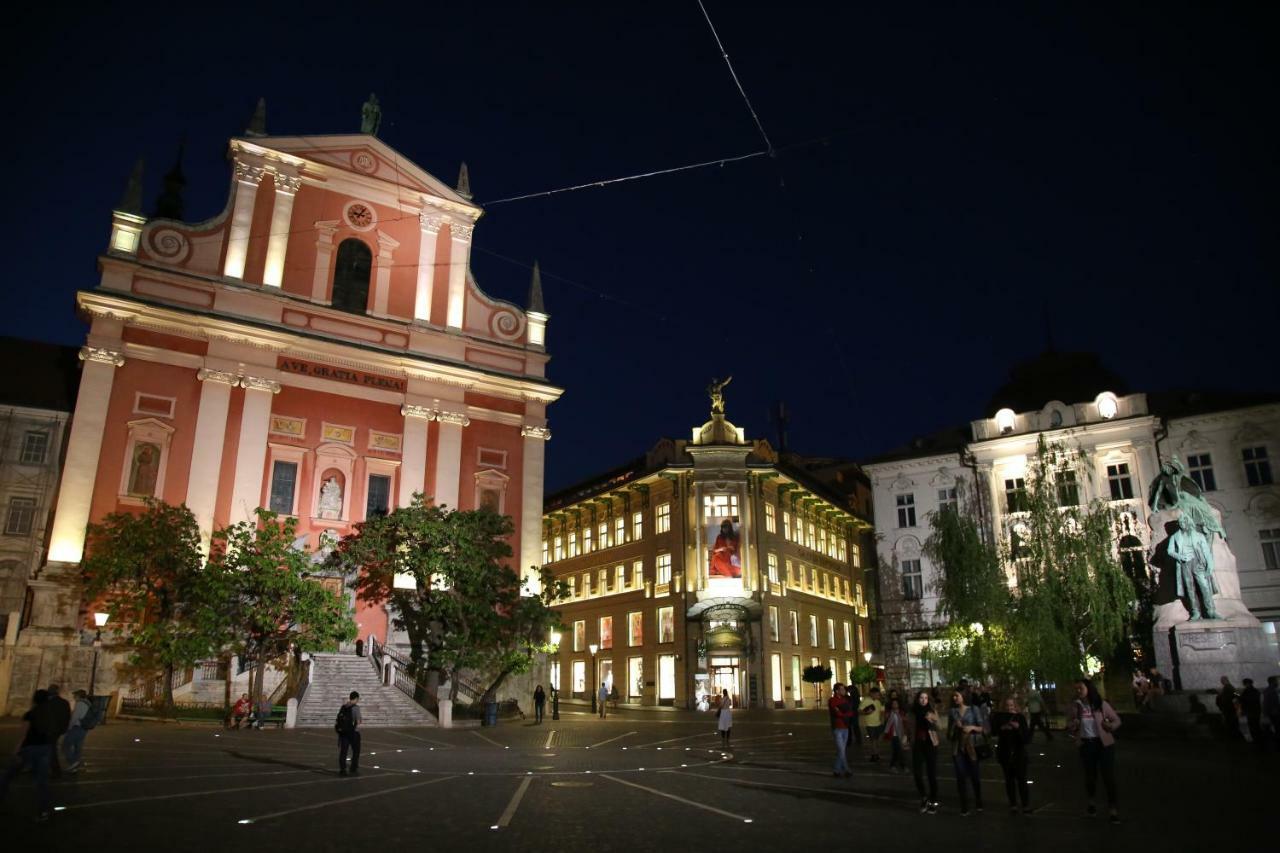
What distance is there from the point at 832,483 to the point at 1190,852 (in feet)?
189

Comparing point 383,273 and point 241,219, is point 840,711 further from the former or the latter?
point 241,219

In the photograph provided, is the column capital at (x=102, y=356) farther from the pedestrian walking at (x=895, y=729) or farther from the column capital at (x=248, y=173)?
the pedestrian walking at (x=895, y=729)

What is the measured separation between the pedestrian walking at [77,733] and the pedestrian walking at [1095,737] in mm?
14341

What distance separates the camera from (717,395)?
1973 inches

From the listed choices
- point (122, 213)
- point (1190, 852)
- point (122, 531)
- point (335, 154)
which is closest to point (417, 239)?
point (335, 154)

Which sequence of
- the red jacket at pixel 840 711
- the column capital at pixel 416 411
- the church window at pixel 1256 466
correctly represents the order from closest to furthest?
the red jacket at pixel 840 711
the column capital at pixel 416 411
the church window at pixel 1256 466

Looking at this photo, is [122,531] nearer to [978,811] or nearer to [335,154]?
[335,154]

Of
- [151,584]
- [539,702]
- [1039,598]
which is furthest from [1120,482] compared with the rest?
[151,584]

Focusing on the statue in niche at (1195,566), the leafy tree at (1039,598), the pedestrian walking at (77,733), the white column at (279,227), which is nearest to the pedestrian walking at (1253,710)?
the statue in niche at (1195,566)

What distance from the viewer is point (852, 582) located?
60156 millimetres

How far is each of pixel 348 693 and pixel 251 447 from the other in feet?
36.0

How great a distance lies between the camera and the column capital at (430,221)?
130 ft

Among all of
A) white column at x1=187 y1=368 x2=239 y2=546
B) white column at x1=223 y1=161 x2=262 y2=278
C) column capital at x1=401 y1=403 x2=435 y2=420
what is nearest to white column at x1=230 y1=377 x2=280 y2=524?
white column at x1=187 y1=368 x2=239 y2=546

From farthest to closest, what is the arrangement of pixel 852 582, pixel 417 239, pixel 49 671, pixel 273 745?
pixel 852 582 → pixel 417 239 → pixel 49 671 → pixel 273 745
